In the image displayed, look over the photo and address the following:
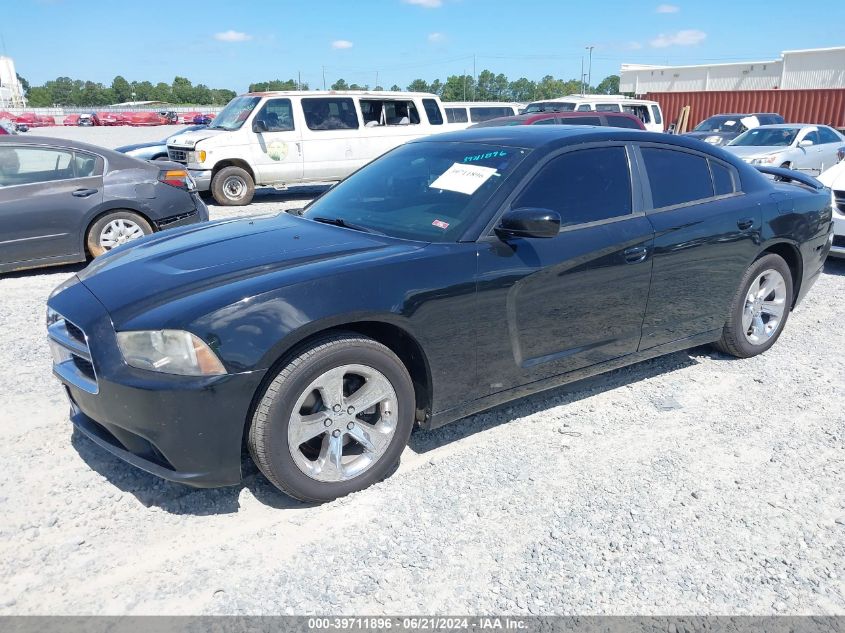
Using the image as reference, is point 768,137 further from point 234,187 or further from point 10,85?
point 10,85

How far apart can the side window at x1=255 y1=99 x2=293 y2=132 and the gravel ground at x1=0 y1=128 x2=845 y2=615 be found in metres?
8.96

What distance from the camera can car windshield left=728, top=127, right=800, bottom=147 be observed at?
46.5 feet

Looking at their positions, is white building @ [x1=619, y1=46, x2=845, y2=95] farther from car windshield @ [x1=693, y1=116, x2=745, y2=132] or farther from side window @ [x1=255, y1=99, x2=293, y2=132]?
side window @ [x1=255, y1=99, x2=293, y2=132]

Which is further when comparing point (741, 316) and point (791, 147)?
point (791, 147)

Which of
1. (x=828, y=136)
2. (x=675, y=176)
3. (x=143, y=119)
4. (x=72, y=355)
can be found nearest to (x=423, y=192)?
(x=675, y=176)

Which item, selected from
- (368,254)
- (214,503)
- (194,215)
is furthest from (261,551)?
(194,215)

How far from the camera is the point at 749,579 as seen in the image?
8.82 ft

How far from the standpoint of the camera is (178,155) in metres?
12.5

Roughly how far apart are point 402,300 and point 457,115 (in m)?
15.6

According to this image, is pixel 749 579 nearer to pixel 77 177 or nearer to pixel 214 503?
pixel 214 503

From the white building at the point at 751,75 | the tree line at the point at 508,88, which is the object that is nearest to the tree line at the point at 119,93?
the tree line at the point at 508,88

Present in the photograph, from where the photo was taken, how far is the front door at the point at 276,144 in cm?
1222

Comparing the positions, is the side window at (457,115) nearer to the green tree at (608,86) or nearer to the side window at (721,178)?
the side window at (721,178)

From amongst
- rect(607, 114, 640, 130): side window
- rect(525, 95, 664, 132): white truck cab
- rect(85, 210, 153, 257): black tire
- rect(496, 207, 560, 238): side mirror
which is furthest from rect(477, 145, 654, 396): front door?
rect(525, 95, 664, 132): white truck cab
